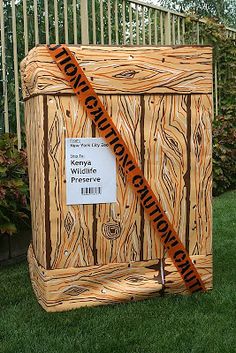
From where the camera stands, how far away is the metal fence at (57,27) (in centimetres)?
568

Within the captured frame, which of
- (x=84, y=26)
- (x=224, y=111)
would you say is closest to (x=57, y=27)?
(x=84, y=26)

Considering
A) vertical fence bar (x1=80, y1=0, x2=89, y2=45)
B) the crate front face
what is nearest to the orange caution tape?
the crate front face

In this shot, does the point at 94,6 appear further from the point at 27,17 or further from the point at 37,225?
the point at 37,225

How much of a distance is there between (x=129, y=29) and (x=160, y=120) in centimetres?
412

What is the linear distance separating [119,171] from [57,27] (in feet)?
9.91

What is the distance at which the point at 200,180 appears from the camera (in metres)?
3.69

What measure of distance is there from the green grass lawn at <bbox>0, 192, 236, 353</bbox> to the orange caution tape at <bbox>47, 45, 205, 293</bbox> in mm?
208

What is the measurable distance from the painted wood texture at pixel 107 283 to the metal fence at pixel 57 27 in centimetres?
250

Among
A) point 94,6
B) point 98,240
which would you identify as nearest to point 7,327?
point 98,240

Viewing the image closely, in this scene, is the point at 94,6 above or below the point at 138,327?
above

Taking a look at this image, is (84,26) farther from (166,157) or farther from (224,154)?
(224,154)

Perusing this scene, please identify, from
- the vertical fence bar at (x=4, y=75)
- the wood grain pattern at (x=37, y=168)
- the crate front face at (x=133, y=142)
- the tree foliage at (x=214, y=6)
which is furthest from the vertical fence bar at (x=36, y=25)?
the tree foliage at (x=214, y=6)

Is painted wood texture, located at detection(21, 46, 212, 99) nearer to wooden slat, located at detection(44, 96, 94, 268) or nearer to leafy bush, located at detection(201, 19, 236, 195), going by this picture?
wooden slat, located at detection(44, 96, 94, 268)

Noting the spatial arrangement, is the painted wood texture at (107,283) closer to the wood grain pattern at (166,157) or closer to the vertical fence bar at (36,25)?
the wood grain pattern at (166,157)
